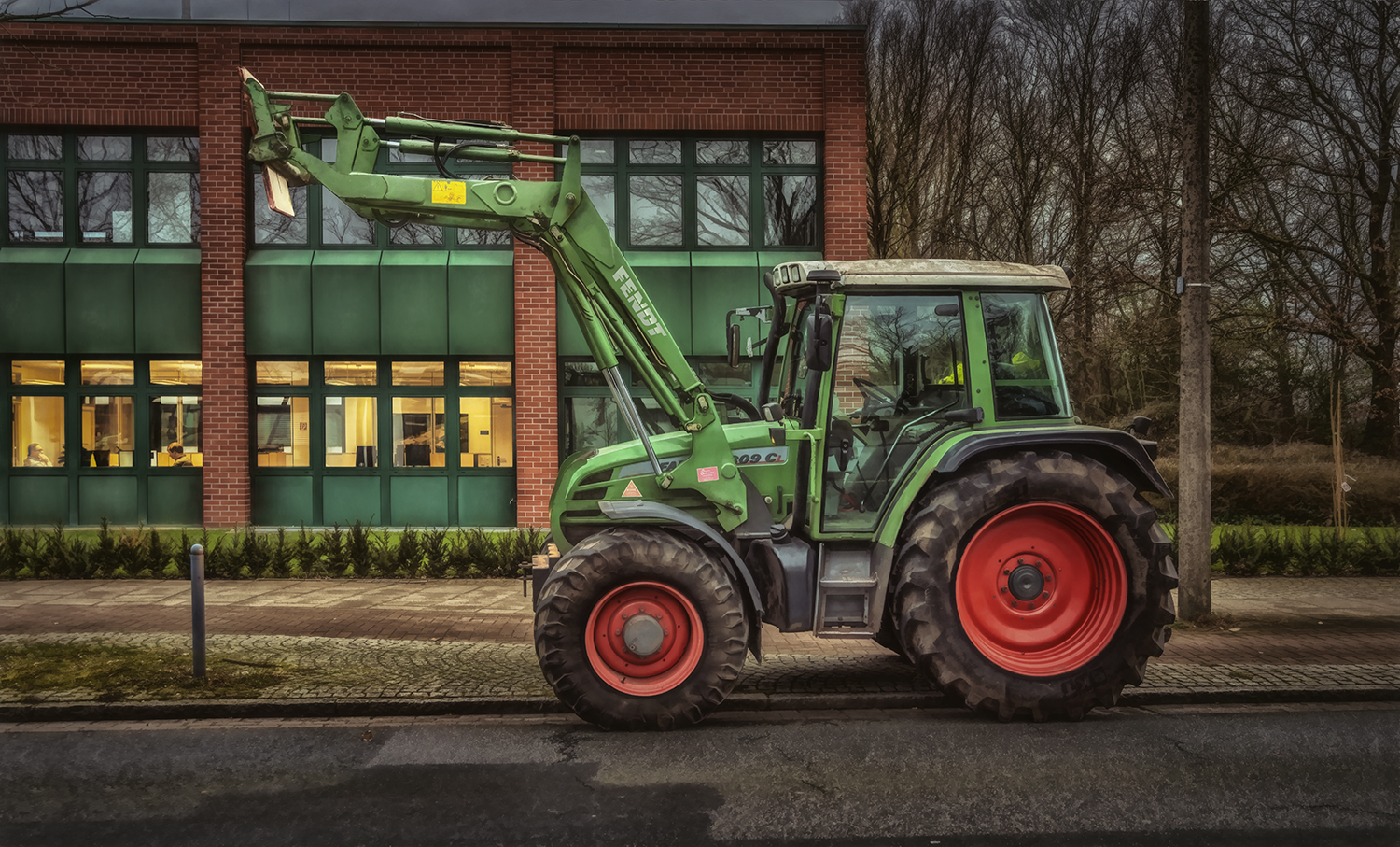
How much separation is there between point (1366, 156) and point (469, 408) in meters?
15.9

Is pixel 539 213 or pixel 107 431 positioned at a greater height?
pixel 539 213

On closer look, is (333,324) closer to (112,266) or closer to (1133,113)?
(112,266)

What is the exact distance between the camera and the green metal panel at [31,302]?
1481cm

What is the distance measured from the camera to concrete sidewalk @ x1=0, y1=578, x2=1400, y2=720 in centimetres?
606

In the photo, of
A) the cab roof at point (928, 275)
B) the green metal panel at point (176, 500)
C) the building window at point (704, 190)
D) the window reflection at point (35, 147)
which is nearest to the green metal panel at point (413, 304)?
the building window at point (704, 190)

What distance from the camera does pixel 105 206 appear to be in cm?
1519

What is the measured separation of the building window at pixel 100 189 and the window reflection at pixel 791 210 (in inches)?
364

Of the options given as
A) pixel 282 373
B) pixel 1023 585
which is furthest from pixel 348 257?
pixel 1023 585

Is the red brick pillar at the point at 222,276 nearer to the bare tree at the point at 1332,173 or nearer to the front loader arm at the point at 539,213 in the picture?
the front loader arm at the point at 539,213

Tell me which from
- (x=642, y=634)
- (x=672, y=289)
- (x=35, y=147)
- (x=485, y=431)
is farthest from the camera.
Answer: (x=485, y=431)

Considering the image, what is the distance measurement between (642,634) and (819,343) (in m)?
1.93

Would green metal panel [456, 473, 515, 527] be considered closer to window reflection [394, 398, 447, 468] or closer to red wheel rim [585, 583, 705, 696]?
window reflection [394, 398, 447, 468]

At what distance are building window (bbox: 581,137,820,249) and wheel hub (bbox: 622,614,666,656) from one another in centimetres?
1061

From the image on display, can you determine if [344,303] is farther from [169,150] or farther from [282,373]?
[169,150]
